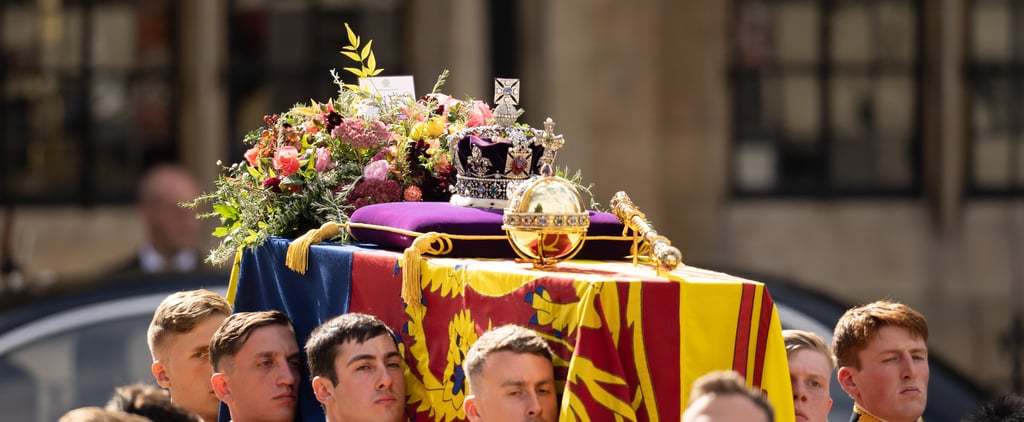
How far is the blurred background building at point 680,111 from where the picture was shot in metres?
11.2

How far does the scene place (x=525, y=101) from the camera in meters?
11.2

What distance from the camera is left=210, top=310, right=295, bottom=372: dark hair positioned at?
5004mm

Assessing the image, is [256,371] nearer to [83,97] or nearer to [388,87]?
[388,87]

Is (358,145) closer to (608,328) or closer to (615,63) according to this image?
(608,328)

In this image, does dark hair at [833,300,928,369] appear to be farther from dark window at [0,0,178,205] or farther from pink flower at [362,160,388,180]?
dark window at [0,0,178,205]

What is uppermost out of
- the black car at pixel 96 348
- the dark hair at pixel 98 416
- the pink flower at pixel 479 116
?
the pink flower at pixel 479 116

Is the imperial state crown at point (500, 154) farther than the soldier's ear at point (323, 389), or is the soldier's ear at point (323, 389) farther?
the imperial state crown at point (500, 154)

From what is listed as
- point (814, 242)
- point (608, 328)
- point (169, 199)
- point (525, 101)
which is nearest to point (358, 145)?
point (608, 328)

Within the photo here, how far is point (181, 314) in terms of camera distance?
5.43m

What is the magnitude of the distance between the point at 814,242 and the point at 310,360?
7.44 metres

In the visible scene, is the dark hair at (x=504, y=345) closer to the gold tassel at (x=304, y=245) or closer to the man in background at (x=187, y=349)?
the gold tassel at (x=304, y=245)

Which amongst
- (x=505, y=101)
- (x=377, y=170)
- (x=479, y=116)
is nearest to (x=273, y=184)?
(x=377, y=170)

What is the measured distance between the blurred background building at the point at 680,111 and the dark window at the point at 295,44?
0.05 feet

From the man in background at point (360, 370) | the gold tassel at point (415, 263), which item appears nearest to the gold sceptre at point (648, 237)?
the gold tassel at point (415, 263)
